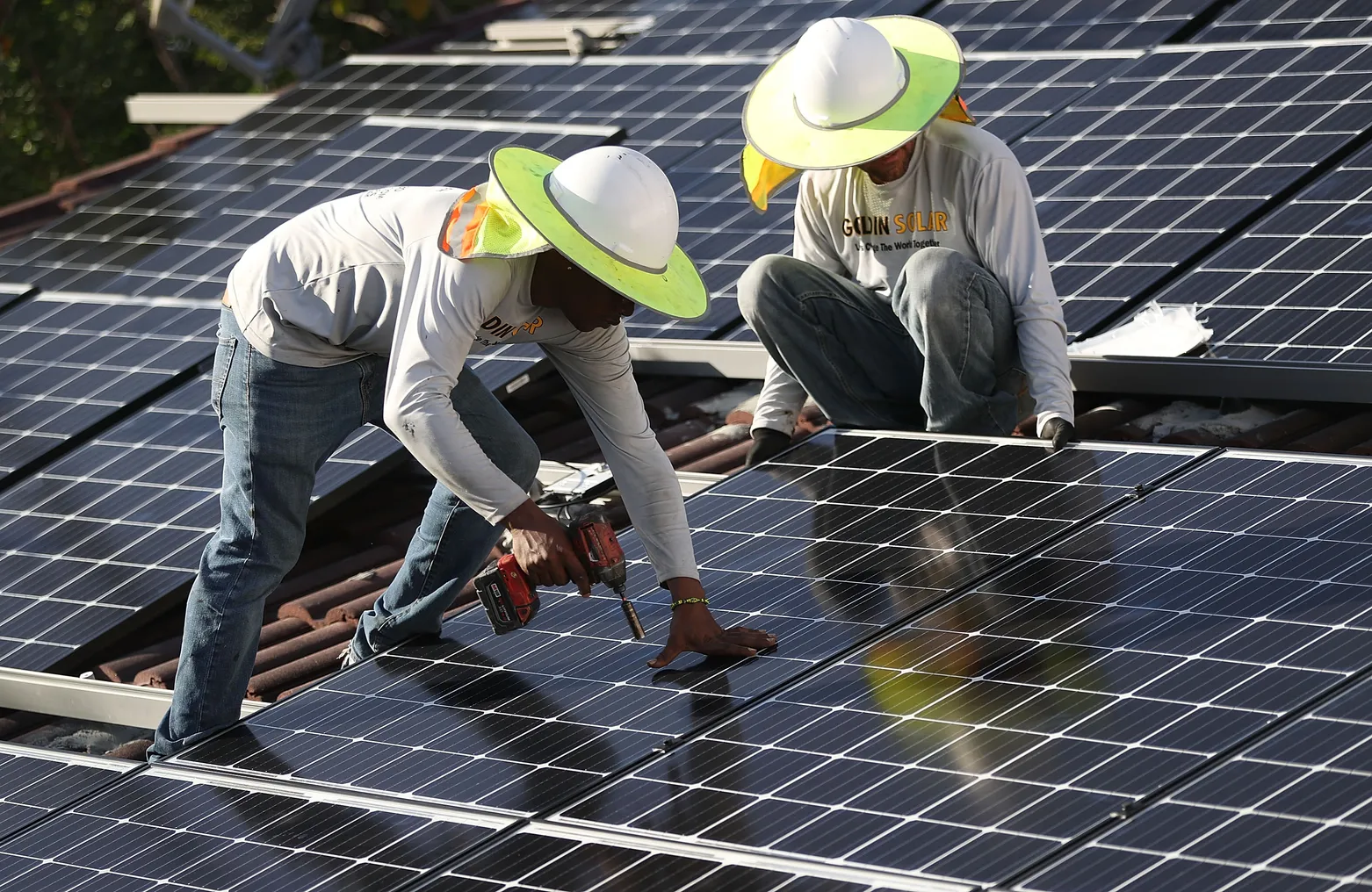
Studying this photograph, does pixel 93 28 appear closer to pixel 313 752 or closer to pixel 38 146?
pixel 38 146

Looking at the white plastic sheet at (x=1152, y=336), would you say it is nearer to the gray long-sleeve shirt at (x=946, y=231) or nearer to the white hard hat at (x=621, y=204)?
the gray long-sleeve shirt at (x=946, y=231)

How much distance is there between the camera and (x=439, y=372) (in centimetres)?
577

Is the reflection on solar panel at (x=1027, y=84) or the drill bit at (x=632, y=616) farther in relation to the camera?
the reflection on solar panel at (x=1027, y=84)

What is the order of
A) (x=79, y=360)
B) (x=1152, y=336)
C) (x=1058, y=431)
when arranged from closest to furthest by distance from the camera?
1. (x=1058, y=431)
2. (x=1152, y=336)
3. (x=79, y=360)

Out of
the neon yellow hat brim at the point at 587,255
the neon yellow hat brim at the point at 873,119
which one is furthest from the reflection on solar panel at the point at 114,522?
the neon yellow hat brim at the point at 587,255

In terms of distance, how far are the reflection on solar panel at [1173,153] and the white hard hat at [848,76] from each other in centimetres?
157

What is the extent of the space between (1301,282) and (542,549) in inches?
155

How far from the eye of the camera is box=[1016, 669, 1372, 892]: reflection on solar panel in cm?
422

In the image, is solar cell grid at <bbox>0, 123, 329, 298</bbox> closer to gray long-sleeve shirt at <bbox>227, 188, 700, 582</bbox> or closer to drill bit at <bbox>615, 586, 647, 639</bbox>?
gray long-sleeve shirt at <bbox>227, 188, 700, 582</bbox>

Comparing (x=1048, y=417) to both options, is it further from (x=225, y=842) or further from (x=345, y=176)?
(x=345, y=176)

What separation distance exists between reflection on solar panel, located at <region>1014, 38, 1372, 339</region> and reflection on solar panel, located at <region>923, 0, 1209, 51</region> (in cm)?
75

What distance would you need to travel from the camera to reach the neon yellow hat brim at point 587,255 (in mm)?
5637

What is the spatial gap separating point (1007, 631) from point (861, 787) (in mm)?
947

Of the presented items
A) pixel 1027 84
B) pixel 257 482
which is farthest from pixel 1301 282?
pixel 257 482
